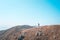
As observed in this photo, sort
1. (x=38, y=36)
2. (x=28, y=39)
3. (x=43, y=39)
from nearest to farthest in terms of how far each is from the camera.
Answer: (x=43, y=39)
(x=38, y=36)
(x=28, y=39)

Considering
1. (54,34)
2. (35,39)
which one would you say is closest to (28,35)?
(35,39)

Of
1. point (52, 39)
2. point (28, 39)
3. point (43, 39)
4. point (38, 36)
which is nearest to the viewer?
point (52, 39)

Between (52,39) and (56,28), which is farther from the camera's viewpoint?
(56,28)

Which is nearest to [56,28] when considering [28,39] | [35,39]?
[35,39]

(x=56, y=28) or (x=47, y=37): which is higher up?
(x=56, y=28)

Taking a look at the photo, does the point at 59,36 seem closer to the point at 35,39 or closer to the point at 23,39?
the point at 35,39

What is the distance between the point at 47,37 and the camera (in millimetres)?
78875

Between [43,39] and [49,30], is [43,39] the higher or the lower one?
the lower one

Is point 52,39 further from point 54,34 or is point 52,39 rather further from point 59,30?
point 59,30

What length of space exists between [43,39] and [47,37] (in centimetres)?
309

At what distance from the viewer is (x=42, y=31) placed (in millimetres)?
86562

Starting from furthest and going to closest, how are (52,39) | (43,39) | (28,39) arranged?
1. (28,39)
2. (43,39)
3. (52,39)

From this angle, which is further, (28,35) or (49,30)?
(28,35)

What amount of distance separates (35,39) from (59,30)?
1834cm
